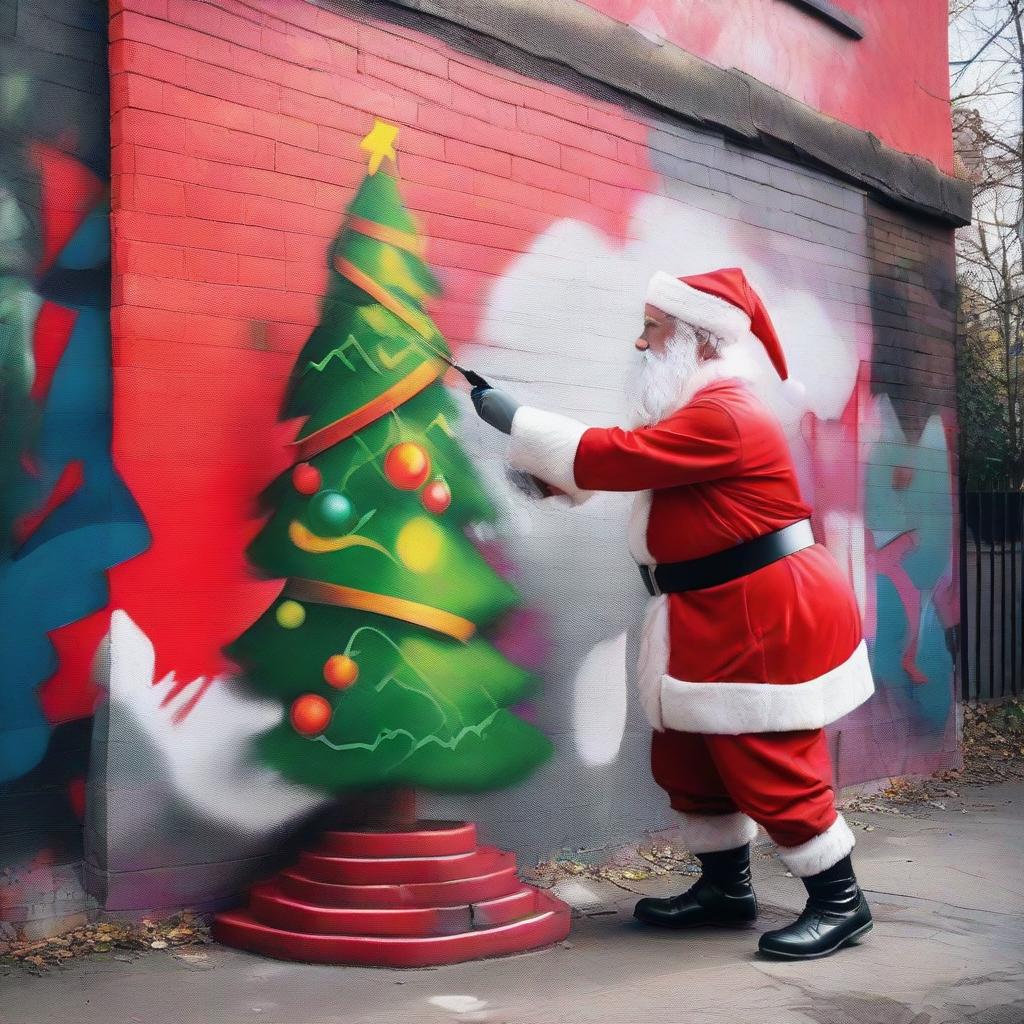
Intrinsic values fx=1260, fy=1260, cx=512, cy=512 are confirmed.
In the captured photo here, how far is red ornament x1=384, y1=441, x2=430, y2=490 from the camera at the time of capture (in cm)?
380

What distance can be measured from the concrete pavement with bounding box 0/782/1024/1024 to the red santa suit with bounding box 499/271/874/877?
0.34 m

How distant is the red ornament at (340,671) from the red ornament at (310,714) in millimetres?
64

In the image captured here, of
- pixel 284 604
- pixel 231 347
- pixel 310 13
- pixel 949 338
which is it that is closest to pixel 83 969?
pixel 284 604

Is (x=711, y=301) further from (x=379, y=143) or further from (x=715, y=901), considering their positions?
(x=715, y=901)

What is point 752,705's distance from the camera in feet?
10.9

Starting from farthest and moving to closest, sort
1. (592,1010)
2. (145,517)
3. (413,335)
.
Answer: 1. (413,335)
2. (145,517)
3. (592,1010)

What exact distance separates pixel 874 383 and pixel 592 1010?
150 inches

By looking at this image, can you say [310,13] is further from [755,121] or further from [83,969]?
[83,969]

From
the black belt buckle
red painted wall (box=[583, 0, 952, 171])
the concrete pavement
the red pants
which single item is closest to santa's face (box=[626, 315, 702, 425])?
the black belt buckle

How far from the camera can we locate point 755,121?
205 inches

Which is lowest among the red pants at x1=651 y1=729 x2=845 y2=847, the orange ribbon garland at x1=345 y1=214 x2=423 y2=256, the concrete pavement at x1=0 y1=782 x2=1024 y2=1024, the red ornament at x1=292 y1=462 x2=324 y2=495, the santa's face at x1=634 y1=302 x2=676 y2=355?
the concrete pavement at x1=0 y1=782 x2=1024 y2=1024

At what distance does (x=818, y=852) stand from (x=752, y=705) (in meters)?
0.43

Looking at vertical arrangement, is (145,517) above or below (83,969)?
above

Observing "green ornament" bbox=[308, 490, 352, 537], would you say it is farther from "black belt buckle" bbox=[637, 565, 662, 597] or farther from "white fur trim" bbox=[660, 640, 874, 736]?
"white fur trim" bbox=[660, 640, 874, 736]
